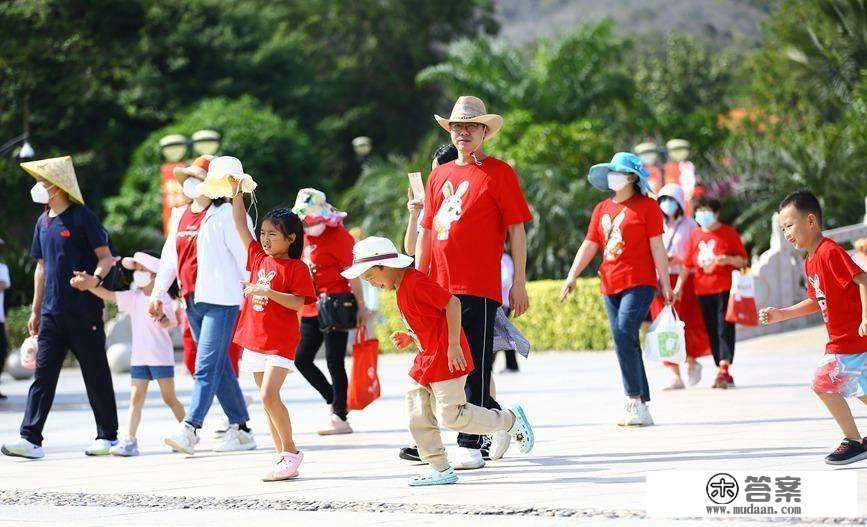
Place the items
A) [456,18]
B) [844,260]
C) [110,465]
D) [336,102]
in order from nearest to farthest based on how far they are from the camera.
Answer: [844,260] → [110,465] → [336,102] → [456,18]

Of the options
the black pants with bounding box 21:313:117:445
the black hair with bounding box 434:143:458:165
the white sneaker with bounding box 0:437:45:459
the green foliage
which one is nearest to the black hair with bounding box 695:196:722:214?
the black hair with bounding box 434:143:458:165

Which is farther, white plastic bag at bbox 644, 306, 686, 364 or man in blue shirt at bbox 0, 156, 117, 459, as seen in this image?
white plastic bag at bbox 644, 306, 686, 364

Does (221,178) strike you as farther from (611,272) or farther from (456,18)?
(456,18)

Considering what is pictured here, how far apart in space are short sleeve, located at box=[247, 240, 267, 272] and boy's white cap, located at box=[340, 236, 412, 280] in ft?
4.14

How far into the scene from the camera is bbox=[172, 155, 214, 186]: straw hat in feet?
31.9

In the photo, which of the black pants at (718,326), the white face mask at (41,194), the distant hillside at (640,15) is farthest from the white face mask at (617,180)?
the distant hillside at (640,15)

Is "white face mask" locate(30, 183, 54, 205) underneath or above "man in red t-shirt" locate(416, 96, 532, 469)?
above

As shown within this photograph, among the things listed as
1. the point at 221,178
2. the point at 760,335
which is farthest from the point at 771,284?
the point at 221,178

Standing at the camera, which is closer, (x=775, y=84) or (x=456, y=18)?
(x=775, y=84)

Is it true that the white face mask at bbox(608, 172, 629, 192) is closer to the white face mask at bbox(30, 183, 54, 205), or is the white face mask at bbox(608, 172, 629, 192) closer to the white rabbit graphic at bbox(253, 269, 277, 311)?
the white rabbit graphic at bbox(253, 269, 277, 311)

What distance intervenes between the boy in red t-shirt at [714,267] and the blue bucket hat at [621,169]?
3.07 meters

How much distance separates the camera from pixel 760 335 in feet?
66.8

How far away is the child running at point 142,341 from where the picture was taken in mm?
9648

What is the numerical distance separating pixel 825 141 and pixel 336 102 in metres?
27.3
